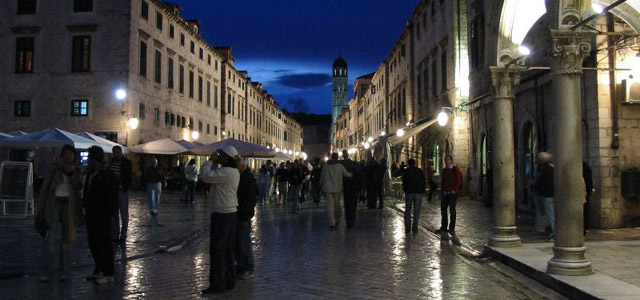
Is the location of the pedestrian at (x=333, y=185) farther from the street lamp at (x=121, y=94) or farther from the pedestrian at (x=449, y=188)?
the street lamp at (x=121, y=94)

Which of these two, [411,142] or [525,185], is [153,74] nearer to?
[411,142]

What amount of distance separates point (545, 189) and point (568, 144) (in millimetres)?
4102

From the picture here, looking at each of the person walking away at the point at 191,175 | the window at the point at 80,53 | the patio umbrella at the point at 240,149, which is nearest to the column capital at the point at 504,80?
the person walking away at the point at 191,175

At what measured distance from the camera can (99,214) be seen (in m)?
7.21

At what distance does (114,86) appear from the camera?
29266mm

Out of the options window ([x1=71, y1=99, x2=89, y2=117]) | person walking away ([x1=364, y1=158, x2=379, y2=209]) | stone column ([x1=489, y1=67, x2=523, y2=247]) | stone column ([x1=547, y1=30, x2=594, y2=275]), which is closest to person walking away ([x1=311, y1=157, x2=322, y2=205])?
person walking away ([x1=364, y1=158, x2=379, y2=209])

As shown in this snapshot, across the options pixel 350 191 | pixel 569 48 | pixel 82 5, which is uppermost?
pixel 82 5

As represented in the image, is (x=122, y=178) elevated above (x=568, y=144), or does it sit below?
below

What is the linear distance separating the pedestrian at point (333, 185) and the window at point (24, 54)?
2340 cm

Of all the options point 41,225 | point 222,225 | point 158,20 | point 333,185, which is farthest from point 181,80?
point 222,225

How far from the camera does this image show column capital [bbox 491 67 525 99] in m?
9.95

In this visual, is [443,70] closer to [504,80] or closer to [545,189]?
[545,189]

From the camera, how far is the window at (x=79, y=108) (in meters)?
29.6

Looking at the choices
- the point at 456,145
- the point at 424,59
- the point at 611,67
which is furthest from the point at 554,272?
the point at 424,59
